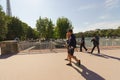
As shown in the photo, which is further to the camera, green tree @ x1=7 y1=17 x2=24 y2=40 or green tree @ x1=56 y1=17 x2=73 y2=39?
green tree @ x1=56 y1=17 x2=73 y2=39

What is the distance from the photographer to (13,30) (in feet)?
223

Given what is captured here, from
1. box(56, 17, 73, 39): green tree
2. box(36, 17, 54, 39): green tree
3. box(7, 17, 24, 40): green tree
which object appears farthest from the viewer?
box(56, 17, 73, 39): green tree

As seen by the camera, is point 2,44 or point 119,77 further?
point 2,44

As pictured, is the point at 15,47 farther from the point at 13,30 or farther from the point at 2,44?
the point at 13,30

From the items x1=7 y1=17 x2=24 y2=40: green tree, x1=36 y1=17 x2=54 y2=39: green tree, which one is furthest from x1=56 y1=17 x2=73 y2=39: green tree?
x1=7 y1=17 x2=24 y2=40: green tree

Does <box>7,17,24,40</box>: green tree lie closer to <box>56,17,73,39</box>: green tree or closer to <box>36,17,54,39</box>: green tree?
<box>36,17,54,39</box>: green tree

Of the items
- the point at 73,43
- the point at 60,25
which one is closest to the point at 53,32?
the point at 60,25

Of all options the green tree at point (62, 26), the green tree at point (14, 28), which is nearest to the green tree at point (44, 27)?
the green tree at point (62, 26)

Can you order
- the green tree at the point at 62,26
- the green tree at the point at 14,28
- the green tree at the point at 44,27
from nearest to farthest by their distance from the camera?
the green tree at the point at 14,28 → the green tree at the point at 44,27 → the green tree at the point at 62,26

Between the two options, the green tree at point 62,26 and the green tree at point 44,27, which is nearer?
the green tree at point 44,27

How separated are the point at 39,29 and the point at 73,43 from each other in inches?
2405

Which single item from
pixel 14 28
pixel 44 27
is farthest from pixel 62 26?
pixel 14 28

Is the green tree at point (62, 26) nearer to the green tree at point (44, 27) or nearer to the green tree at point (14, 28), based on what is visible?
the green tree at point (44, 27)

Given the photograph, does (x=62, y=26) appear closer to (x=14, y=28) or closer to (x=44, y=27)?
(x=44, y=27)
